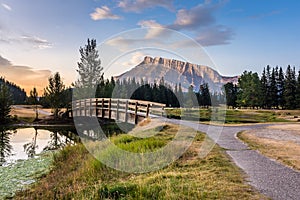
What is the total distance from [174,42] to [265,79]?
52.0 metres

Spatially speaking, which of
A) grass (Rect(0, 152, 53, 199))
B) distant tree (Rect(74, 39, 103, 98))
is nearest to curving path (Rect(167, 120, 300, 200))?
grass (Rect(0, 152, 53, 199))

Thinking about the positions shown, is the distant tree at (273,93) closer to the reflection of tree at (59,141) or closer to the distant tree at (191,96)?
the reflection of tree at (59,141)

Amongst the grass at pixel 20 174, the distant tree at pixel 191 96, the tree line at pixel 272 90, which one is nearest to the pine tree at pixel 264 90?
the tree line at pixel 272 90

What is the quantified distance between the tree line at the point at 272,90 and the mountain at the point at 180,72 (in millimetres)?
44953

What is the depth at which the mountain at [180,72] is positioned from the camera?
388 inches

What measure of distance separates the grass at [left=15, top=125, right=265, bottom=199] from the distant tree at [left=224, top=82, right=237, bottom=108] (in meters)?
56.2

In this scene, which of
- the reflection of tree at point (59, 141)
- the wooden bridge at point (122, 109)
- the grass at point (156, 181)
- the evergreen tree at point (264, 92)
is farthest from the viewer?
the evergreen tree at point (264, 92)

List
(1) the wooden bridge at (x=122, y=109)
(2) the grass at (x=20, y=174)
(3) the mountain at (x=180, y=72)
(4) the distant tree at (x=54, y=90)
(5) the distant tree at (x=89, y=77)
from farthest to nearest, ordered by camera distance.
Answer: (4) the distant tree at (x=54, y=90) < (5) the distant tree at (x=89, y=77) < (1) the wooden bridge at (x=122, y=109) < (3) the mountain at (x=180, y=72) < (2) the grass at (x=20, y=174)

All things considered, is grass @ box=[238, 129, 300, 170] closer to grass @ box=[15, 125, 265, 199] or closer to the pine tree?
grass @ box=[15, 125, 265, 199]

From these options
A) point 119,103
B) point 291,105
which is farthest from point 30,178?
point 291,105

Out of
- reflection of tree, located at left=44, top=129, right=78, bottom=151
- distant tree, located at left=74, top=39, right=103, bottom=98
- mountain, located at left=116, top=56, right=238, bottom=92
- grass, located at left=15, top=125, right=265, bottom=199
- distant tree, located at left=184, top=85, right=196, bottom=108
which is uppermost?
distant tree, located at left=74, top=39, right=103, bottom=98

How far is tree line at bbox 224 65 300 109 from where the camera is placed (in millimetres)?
50531

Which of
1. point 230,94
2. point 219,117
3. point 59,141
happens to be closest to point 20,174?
point 59,141

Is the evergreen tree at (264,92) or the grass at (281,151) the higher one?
the evergreen tree at (264,92)
